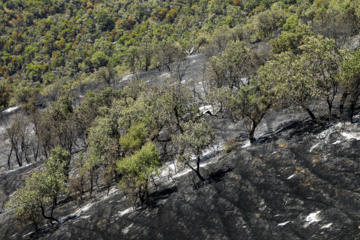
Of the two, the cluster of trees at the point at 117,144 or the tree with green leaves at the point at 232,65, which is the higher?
the tree with green leaves at the point at 232,65

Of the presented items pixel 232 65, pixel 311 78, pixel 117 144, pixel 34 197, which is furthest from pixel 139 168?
pixel 232 65

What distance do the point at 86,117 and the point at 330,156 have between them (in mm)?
59568

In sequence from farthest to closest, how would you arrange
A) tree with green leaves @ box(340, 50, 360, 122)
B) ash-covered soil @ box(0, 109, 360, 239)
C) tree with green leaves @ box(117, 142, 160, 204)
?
tree with green leaves @ box(117, 142, 160, 204), tree with green leaves @ box(340, 50, 360, 122), ash-covered soil @ box(0, 109, 360, 239)

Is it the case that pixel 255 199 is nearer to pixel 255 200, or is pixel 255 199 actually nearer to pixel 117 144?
pixel 255 200

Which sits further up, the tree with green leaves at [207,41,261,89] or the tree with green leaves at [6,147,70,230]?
the tree with green leaves at [207,41,261,89]

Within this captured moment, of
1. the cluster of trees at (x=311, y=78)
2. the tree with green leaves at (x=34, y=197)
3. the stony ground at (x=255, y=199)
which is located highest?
the cluster of trees at (x=311, y=78)

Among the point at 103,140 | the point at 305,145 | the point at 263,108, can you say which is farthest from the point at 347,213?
the point at 103,140

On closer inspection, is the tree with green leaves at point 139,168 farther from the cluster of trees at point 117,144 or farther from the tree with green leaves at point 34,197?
the tree with green leaves at point 34,197

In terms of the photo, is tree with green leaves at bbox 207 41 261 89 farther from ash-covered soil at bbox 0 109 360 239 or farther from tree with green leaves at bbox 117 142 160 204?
tree with green leaves at bbox 117 142 160 204

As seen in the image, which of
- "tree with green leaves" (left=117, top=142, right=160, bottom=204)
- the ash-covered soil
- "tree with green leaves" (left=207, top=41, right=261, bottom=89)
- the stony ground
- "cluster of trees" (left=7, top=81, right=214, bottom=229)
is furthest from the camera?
"tree with green leaves" (left=207, top=41, right=261, bottom=89)

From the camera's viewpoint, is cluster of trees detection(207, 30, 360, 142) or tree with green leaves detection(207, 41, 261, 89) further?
tree with green leaves detection(207, 41, 261, 89)

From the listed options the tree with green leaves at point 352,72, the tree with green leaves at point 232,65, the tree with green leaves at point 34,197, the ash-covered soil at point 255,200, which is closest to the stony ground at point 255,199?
the ash-covered soil at point 255,200

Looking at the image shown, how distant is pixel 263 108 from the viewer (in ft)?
148

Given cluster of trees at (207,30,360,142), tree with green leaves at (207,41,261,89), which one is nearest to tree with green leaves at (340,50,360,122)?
cluster of trees at (207,30,360,142)
